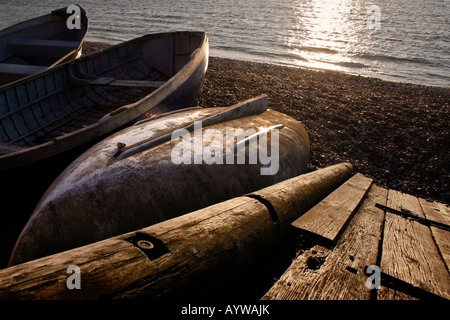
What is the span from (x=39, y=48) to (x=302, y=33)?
93.1 ft

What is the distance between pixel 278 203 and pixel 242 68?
16.7 metres

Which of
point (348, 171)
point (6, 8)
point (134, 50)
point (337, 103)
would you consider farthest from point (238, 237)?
point (6, 8)

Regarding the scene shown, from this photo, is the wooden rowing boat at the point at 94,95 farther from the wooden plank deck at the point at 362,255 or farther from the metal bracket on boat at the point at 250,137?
the wooden plank deck at the point at 362,255

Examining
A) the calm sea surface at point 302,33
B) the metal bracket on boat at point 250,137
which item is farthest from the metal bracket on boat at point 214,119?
the calm sea surface at point 302,33

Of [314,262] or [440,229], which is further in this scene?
[440,229]

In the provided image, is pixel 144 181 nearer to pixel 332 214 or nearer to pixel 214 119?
pixel 214 119

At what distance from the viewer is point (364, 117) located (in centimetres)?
1159

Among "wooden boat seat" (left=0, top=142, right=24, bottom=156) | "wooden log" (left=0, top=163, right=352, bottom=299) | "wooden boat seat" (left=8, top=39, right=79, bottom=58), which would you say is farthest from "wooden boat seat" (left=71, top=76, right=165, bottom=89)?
"wooden log" (left=0, top=163, right=352, bottom=299)

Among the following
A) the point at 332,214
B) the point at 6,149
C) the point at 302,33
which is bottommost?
the point at 332,214

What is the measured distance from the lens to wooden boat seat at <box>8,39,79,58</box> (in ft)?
39.5

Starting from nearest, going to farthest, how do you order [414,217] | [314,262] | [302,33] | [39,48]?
[314,262], [414,217], [39,48], [302,33]

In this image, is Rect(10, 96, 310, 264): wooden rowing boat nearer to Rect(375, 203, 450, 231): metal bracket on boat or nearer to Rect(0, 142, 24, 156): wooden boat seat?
Rect(0, 142, 24, 156): wooden boat seat

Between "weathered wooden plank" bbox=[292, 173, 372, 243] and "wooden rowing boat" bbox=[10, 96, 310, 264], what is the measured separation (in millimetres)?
1068

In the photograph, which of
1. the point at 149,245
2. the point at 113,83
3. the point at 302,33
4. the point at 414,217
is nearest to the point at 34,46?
the point at 113,83
